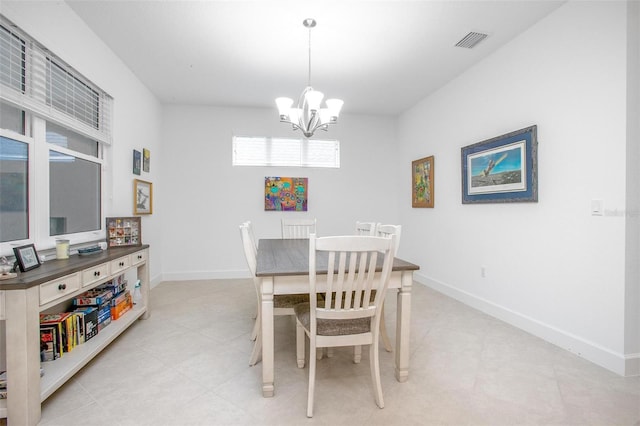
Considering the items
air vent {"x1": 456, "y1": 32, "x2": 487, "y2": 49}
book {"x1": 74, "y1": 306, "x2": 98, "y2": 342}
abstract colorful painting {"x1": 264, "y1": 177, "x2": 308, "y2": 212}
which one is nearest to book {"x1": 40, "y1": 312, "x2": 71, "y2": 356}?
book {"x1": 74, "y1": 306, "x2": 98, "y2": 342}

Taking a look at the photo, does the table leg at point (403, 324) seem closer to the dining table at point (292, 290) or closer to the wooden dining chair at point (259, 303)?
the dining table at point (292, 290)

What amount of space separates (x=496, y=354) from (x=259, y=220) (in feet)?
11.4

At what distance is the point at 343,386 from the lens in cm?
182

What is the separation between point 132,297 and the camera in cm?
292

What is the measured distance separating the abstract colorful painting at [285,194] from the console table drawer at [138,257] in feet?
6.58

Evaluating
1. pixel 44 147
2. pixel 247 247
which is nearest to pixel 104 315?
pixel 44 147

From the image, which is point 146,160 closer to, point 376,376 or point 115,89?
point 115,89

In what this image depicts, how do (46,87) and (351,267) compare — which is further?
(46,87)

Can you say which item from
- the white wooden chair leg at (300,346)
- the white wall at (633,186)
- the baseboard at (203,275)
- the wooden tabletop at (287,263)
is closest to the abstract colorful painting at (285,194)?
the baseboard at (203,275)

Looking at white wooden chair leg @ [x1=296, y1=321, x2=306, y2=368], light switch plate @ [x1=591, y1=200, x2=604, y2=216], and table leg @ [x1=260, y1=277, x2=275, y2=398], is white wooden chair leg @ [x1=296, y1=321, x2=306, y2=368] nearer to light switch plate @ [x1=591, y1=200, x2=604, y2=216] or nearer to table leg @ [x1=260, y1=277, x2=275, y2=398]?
table leg @ [x1=260, y1=277, x2=275, y2=398]

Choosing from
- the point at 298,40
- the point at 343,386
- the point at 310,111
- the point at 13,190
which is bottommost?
the point at 343,386

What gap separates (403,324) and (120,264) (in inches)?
88.9

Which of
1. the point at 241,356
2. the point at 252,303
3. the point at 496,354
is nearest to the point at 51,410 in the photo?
the point at 241,356

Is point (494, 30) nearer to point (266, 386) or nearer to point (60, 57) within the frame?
point (266, 386)
